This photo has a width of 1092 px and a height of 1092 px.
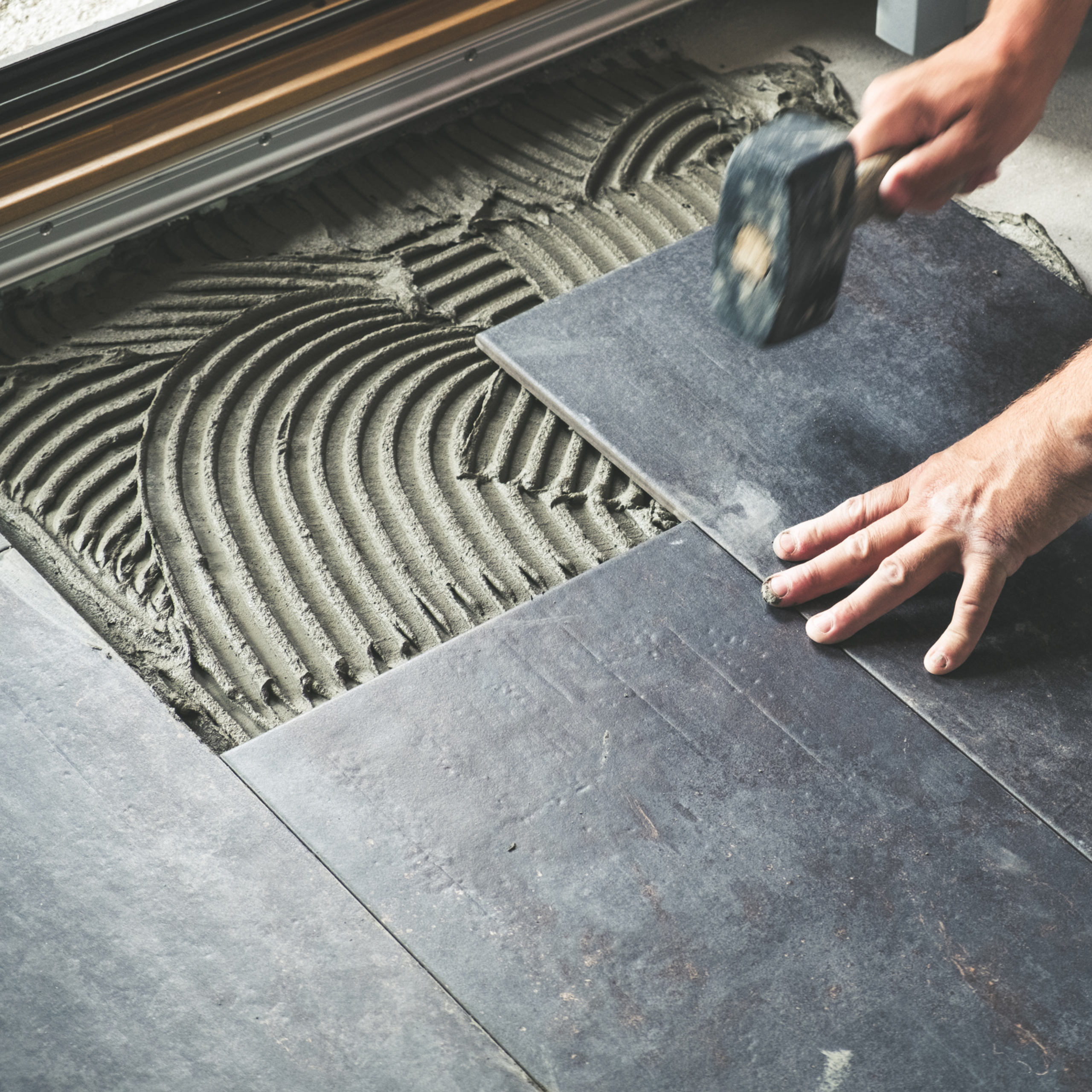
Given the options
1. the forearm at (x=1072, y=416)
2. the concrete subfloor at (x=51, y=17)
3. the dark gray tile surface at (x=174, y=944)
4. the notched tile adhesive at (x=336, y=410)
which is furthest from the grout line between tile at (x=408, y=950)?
the concrete subfloor at (x=51, y=17)

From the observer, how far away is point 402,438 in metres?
2.01

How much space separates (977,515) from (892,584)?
0.49 feet

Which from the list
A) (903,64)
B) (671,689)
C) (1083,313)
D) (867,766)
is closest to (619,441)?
(671,689)

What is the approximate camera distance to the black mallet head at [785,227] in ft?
4.71

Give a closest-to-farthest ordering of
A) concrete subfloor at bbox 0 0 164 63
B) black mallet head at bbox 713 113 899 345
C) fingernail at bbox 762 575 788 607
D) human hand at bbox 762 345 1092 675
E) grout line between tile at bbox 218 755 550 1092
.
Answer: grout line between tile at bbox 218 755 550 1092, black mallet head at bbox 713 113 899 345, human hand at bbox 762 345 1092 675, fingernail at bbox 762 575 788 607, concrete subfloor at bbox 0 0 164 63

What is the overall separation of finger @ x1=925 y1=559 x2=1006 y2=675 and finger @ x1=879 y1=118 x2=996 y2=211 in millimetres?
548

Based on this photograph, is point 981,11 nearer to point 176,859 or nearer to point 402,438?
point 402,438

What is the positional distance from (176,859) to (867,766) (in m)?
0.90

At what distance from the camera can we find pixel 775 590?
65.6 inches

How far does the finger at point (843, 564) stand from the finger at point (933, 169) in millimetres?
466

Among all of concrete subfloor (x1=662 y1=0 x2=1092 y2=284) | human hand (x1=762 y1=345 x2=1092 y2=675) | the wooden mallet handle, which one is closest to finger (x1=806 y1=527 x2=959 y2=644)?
human hand (x1=762 y1=345 x2=1092 y2=675)

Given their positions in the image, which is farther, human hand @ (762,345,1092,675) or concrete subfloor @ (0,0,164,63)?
concrete subfloor @ (0,0,164,63)

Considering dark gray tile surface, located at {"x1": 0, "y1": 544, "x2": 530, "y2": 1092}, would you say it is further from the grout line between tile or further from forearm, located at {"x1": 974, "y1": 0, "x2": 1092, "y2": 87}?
forearm, located at {"x1": 974, "y1": 0, "x2": 1092, "y2": 87}

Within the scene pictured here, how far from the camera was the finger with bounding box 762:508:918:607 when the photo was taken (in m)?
1.60
